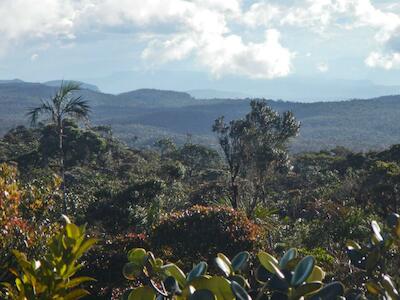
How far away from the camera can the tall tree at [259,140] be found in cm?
2312

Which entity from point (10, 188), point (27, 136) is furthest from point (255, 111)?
point (27, 136)

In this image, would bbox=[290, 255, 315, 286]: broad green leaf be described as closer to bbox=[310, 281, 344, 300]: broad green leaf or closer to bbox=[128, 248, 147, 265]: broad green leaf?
bbox=[310, 281, 344, 300]: broad green leaf

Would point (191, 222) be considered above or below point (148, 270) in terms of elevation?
below

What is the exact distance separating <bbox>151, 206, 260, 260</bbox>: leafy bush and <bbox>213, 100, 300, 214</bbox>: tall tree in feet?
40.6

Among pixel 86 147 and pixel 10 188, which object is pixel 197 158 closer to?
pixel 86 147

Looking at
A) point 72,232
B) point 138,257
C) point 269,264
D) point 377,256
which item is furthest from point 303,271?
point 138,257

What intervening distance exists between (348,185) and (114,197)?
10385mm

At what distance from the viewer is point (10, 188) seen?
265 inches

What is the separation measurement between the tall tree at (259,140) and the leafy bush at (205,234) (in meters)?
12.4

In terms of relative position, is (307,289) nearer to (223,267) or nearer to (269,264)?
(269,264)

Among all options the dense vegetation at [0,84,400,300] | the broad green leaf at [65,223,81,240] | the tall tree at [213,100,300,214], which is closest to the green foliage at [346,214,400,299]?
the dense vegetation at [0,84,400,300]

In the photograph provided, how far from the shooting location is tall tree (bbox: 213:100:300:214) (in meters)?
23.1

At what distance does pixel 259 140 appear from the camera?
76.9 feet

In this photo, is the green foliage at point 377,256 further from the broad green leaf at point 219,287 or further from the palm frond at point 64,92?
the palm frond at point 64,92
